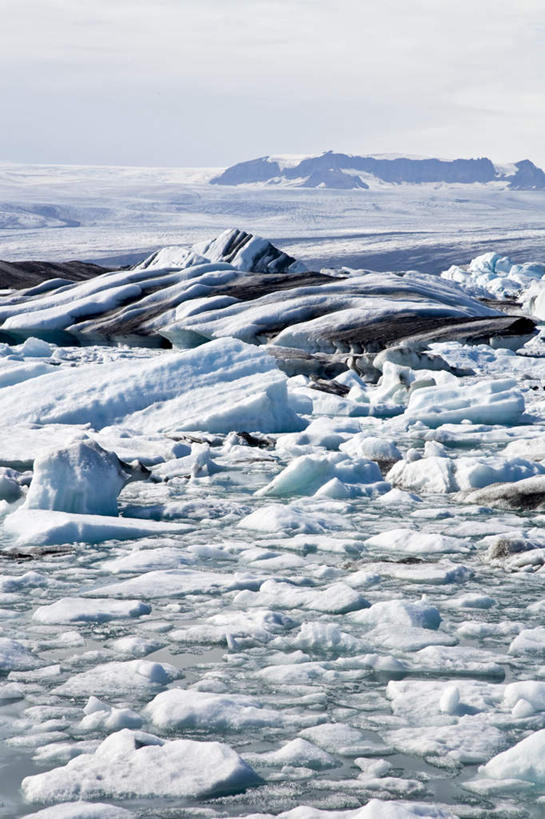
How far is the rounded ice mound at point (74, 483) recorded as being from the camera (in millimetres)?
5293

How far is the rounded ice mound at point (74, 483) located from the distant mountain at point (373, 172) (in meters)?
136

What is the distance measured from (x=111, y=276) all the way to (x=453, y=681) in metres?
17.5

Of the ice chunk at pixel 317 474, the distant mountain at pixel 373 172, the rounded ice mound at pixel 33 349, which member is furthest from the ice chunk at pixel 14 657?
the distant mountain at pixel 373 172

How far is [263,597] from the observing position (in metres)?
3.96

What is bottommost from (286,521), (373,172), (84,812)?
(286,521)

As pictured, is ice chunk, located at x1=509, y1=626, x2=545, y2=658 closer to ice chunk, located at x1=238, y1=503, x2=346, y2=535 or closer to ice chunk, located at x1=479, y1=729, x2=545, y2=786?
ice chunk, located at x1=479, y1=729, x2=545, y2=786

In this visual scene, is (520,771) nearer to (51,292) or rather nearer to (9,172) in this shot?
(51,292)

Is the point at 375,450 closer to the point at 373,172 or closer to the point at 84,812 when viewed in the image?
the point at 84,812

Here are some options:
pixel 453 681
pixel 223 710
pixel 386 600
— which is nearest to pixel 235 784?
pixel 223 710

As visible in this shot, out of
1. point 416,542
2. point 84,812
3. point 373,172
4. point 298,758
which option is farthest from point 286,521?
point 373,172

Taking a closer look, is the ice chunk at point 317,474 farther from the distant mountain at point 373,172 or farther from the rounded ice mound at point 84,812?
the distant mountain at point 373,172

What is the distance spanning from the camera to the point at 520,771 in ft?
8.01

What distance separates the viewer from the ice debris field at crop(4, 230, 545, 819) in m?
2.45

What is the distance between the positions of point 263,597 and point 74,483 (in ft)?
5.71
